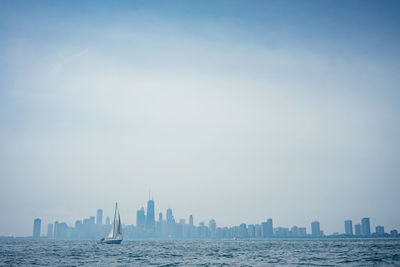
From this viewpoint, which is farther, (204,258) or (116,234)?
(116,234)

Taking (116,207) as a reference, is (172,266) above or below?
below

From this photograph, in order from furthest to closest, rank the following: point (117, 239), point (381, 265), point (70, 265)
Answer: point (117, 239) → point (70, 265) → point (381, 265)

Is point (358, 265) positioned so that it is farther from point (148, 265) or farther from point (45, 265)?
point (45, 265)

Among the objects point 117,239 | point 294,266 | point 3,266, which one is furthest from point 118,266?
point 117,239

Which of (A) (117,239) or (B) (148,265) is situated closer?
(B) (148,265)

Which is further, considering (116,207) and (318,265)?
(116,207)

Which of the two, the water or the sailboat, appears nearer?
the water

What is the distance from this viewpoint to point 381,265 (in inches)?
2237

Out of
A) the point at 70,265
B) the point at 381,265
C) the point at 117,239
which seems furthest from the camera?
the point at 117,239

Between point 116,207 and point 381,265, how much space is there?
136m

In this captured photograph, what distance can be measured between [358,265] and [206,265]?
24942 mm

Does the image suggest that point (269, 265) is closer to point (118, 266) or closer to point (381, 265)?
point (381, 265)

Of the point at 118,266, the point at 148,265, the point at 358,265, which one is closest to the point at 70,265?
the point at 118,266

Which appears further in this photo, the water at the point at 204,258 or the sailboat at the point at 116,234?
the sailboat at the point at 116,234
